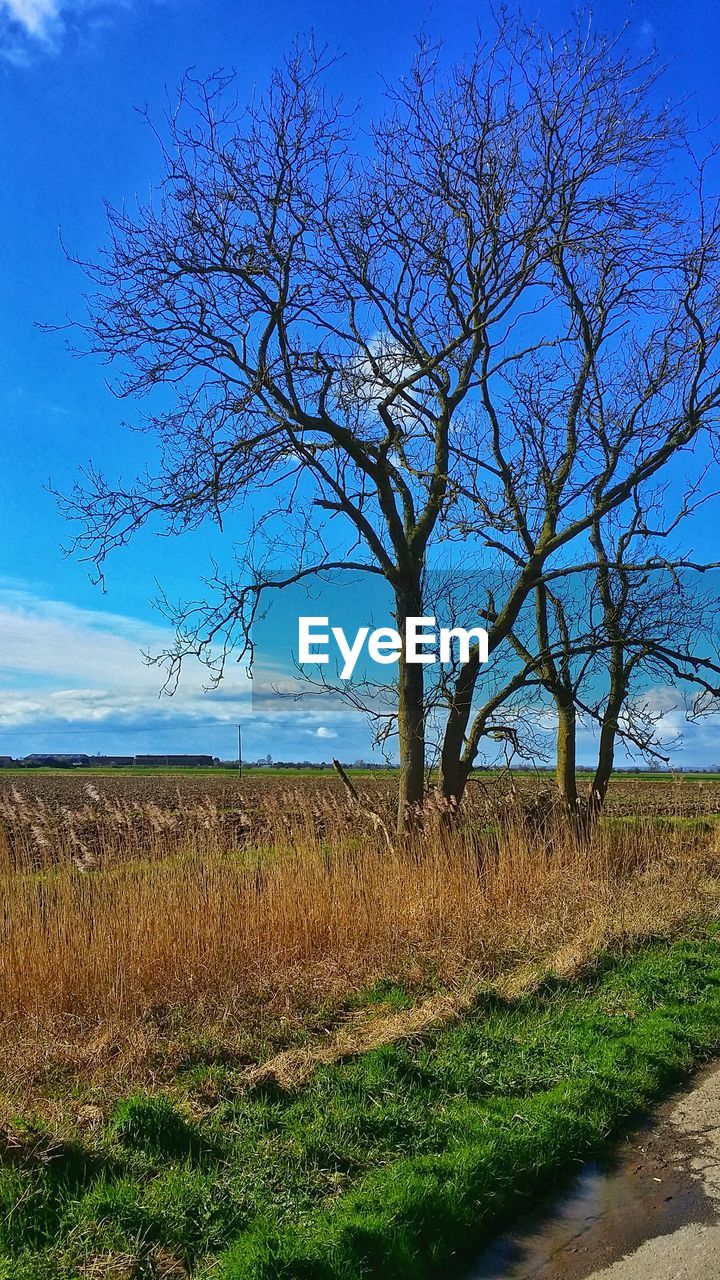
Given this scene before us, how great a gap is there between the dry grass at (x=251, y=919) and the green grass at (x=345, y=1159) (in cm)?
85

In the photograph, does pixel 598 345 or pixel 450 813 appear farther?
pixel 598 345

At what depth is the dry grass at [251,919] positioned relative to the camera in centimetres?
620

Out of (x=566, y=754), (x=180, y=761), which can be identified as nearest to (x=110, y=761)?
(x=180, y=761)

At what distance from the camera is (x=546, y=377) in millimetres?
17250

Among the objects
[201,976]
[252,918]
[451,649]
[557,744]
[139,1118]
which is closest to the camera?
[139,1118]

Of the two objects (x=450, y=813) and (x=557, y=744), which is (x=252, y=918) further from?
(x=557, y=744)

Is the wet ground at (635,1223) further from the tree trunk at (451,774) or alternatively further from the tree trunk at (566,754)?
the tree trunk at (566,754)

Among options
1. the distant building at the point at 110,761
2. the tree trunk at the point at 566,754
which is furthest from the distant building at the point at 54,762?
the tree trunk at the point at 566,754

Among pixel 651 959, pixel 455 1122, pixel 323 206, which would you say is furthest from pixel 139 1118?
pixel 323 206

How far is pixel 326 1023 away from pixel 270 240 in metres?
9.78

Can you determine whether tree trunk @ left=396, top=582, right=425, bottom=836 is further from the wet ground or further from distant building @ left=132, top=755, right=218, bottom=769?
distant building @ left=132, top=755, right=218, bottom=769

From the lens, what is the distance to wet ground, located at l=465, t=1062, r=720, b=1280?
12.2 ft

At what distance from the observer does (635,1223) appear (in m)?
4.07

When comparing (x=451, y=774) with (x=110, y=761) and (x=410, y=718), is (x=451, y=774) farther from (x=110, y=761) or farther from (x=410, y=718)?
(x=110, y=761)
